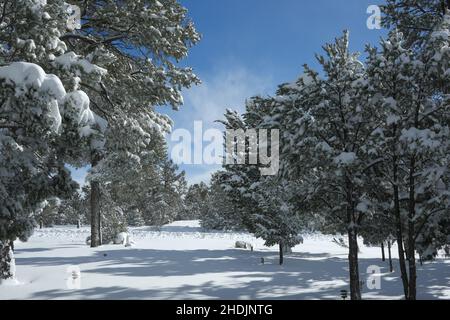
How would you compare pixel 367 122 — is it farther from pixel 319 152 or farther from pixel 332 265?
pixel 332 265

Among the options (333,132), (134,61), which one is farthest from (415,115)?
(134,61)

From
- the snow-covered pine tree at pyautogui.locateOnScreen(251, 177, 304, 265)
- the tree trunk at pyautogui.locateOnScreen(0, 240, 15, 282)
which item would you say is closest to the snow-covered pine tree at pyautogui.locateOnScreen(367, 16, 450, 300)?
the snow-covered pine tree at pyautogui.locateOnScreen(251, 177, 304, 265)

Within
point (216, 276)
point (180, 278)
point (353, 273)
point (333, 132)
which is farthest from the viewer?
point (216, 276)

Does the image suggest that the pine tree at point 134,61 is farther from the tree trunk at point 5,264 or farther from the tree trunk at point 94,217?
the tree trunk at point 94,217

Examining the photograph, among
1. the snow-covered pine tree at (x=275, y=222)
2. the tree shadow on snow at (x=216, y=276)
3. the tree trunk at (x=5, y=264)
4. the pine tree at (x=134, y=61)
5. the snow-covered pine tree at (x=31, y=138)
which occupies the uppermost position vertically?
the pine tree at (x=134, y=61)

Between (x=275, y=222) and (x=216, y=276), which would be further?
(x=275, y=222)

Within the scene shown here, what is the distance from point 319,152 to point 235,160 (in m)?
14.5

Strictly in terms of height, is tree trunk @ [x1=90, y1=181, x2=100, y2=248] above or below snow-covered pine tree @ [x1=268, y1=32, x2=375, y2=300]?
below

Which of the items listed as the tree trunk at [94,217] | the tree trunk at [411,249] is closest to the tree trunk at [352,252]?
the tree trunk at [411,249]

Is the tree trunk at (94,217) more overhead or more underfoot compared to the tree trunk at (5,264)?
more overhead

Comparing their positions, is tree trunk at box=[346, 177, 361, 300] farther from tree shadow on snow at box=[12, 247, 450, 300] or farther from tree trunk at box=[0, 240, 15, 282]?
tree trunk at box=[0, 240, 15, 282]

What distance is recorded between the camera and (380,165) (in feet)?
41.2

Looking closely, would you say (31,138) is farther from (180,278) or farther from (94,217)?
(94,217)

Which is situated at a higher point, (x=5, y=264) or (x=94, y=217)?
(x=94, y=217)
